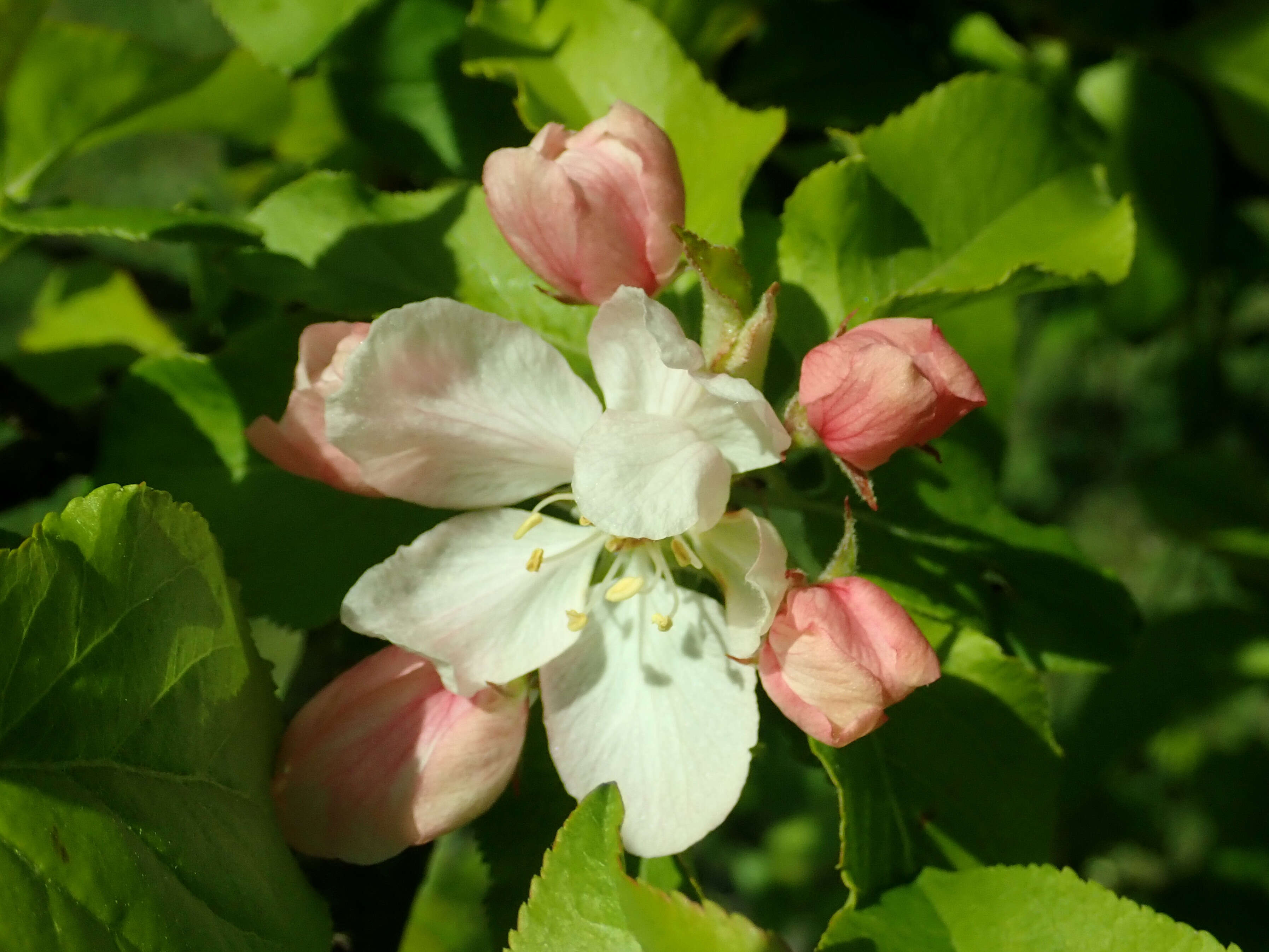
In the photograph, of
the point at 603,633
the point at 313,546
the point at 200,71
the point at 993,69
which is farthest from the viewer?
the point at 993,69

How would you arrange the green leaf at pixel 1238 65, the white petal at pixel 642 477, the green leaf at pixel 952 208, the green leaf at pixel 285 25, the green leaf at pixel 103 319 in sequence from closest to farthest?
the white petal at pixel 642 477
the green leaf at pixel 952 208
the green leaf at pixel 285 25
the green leaf at pixel 1238 65
the green leaf at pixel 103 319

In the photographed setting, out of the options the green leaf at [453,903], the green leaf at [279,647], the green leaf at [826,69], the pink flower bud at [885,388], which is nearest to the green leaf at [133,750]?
the pink flower bud at [885,388]

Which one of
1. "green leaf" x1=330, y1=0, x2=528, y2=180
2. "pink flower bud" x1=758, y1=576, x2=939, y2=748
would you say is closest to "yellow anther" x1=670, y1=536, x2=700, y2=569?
"pink flower bud" x1=758, y1=576, x2=939, y2=748

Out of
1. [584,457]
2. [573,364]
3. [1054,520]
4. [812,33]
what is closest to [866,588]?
[584,457]

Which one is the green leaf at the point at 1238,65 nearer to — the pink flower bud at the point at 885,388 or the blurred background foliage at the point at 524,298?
the blurred background foliage at the point at 524,298

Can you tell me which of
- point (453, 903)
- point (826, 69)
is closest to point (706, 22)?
point (826, 69)

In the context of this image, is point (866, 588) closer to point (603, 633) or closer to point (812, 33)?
point (603, 633)
